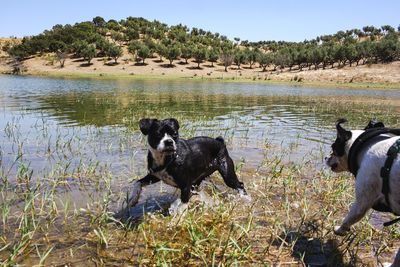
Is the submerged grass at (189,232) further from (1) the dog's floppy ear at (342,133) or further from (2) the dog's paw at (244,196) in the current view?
(1) the dog's floppy ear at (342,133)

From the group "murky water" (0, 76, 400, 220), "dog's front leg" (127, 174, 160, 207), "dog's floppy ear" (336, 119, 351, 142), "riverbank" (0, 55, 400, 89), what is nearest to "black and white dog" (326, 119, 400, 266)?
"dog's floppy ear" (336, 119, 351, 142)

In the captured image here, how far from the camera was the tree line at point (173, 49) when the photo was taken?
102m

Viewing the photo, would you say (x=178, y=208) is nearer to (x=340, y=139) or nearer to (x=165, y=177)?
(x=165, y=177)

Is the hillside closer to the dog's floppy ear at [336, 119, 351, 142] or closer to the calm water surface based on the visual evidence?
the calm water surface

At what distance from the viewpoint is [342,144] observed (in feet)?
19.5

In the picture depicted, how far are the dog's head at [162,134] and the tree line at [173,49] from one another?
101 metres

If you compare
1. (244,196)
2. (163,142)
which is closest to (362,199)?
(244,196)

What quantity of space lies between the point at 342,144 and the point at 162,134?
2963 mm

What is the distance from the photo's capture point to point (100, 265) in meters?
4.71

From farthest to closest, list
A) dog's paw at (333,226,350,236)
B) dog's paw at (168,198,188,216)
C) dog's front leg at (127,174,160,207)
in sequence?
dog's front leg at (127,174,160,207)
dog's paw at (168,198,188,216)
dog's paw at (333,226,350,236)

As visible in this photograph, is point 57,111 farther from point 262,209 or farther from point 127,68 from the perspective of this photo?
point 127,68

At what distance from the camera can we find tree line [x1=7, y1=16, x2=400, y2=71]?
10244cm

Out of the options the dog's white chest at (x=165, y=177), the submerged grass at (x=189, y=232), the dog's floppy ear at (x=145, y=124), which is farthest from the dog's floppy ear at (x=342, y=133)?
the dog's floppy ear at (x=145, y=124)

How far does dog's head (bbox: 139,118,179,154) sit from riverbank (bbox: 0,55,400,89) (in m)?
71.5
